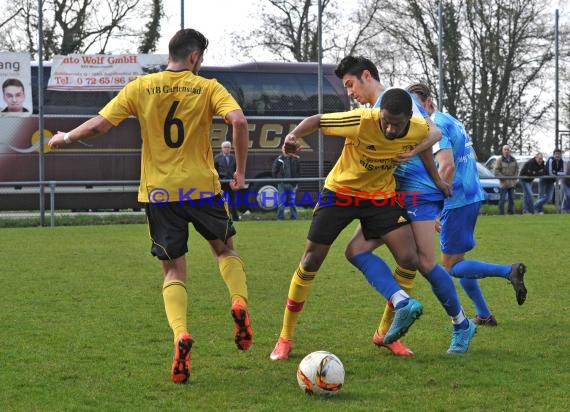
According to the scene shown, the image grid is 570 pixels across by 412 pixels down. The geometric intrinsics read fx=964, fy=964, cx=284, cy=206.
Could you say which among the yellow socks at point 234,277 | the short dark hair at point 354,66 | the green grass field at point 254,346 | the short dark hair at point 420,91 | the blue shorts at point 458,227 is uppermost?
the short dark hair at point 354,66

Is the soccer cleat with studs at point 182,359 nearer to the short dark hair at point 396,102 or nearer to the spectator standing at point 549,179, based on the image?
the short dark hair at point 396,102

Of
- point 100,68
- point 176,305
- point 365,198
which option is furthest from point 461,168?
point 100,68

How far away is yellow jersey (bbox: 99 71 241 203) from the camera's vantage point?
5.37 metres

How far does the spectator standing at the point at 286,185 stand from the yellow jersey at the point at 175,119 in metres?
14.7

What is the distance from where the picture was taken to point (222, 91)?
214 inches

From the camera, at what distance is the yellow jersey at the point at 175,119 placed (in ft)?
17.6

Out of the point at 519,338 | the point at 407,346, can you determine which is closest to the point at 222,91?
the point at 407,346

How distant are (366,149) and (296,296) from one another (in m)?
1.06

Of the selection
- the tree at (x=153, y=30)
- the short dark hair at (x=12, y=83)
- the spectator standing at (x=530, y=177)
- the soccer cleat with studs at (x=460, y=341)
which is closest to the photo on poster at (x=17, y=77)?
the short dark hair at (x=12, y=83)

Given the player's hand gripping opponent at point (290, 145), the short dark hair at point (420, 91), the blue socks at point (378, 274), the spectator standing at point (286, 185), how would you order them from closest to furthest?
the player's hand gripping opponent at point (290, 145)
the blue socks at point (378, 274)
the short dark hair at point (420, 91)
the spectator standing at point (286, 185)

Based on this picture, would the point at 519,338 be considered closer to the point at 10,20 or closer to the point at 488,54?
the point at 10,20

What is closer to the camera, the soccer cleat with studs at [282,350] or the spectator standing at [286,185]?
the soccer cleat with studs at [282,350]

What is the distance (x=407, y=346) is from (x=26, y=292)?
418cm

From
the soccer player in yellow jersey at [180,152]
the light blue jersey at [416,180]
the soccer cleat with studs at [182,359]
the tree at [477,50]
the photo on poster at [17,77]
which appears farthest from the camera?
the tree at [477,50]
